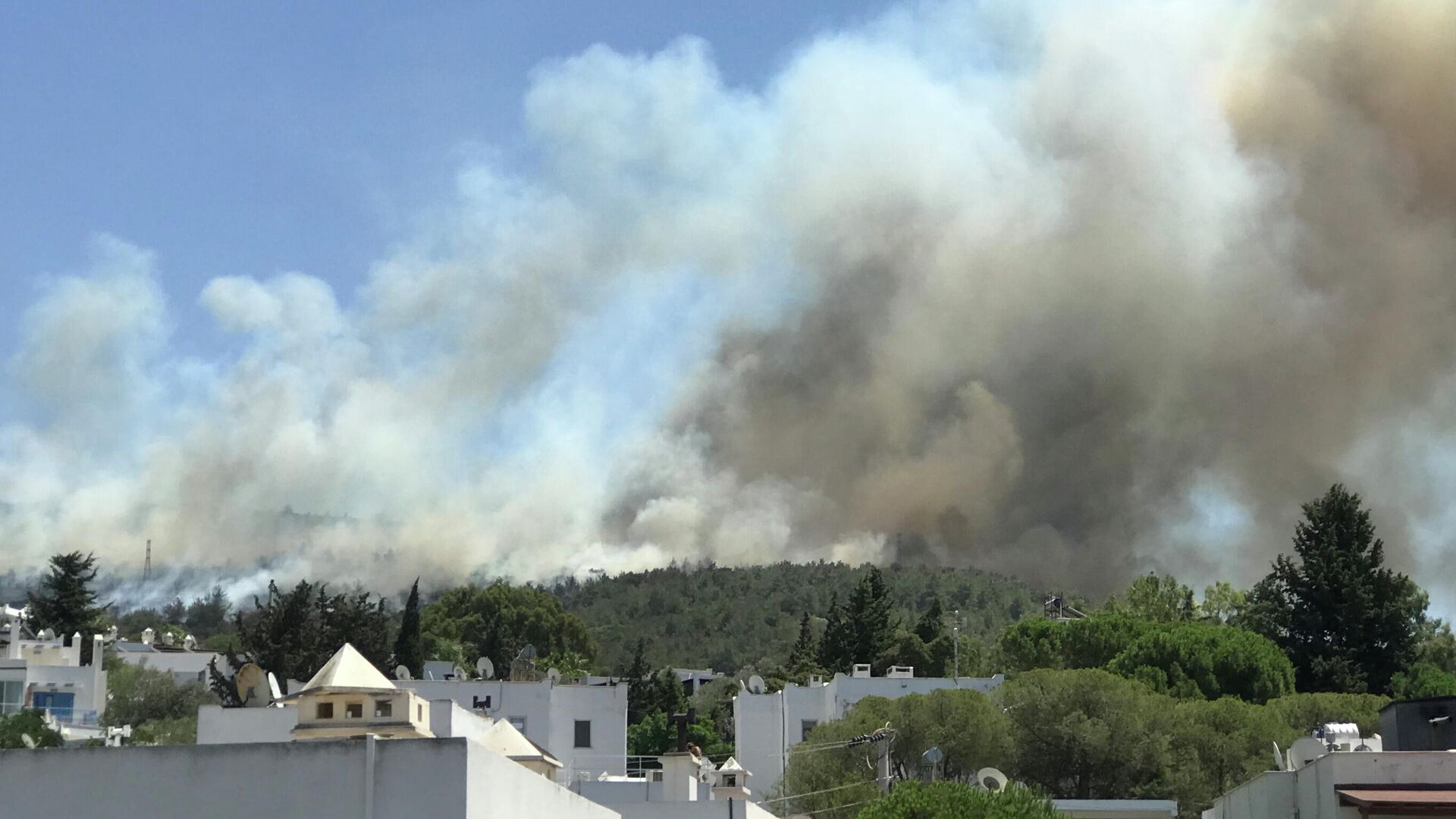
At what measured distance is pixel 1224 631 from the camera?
82.9 meters

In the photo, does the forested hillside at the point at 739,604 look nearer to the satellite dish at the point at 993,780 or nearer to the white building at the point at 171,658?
the white building at the point at 171,658

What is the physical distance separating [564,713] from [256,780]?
157ft

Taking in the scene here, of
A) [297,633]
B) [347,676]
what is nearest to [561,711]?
[297,633]

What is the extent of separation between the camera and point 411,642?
9581 centimetres

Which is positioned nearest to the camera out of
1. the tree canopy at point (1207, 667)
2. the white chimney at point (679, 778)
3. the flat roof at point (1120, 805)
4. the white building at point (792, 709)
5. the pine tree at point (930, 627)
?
the white chimney at point (679, 778)

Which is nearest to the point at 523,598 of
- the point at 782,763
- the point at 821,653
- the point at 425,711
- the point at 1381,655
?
the point at 821,653

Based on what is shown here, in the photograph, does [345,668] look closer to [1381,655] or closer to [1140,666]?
[1140,666]

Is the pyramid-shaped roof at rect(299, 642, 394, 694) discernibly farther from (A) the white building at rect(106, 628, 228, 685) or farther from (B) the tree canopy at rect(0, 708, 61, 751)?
(A) the white building at rect(106, 628, 228, 685)

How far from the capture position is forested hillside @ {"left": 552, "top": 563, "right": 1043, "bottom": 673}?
158m

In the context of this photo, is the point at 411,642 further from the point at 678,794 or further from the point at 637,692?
the point at 678,794

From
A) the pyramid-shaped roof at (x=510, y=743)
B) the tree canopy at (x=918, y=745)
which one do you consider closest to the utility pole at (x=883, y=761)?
the tree canopy at (x=918, y=745)

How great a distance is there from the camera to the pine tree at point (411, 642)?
92.9m

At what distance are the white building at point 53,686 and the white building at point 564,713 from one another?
15.2 m

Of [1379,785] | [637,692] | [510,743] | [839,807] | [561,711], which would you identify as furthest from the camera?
[637,692]
